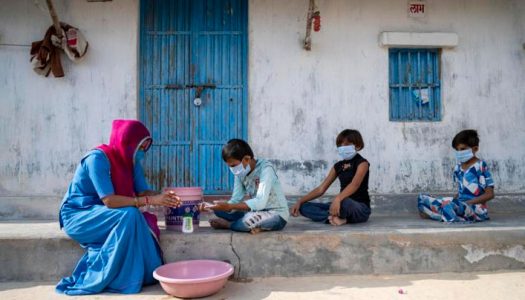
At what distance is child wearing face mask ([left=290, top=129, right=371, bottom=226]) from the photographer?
4219 millimetres

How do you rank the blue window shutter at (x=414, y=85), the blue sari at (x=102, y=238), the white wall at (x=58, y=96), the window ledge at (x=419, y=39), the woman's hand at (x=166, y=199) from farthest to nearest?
the blue window shutter at (x=414, y=85), the window ledge at (x=419, y=39), the white wall at (x=58, y=96), the woman's hand at (x=166, y=199), the blue sari at (x=102, y=238)

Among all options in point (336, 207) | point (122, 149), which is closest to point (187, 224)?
point (122, 149)

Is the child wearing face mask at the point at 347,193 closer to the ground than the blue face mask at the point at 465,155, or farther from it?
closer to the ground

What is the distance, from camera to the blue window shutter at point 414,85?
18.2 ft

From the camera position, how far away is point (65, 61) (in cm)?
529

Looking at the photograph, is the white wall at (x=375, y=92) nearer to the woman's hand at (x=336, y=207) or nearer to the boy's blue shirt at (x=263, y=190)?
the woman's hand at (x=336, y=207)

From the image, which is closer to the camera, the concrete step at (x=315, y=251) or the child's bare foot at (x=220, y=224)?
the concrete step at (x=315, y=251)

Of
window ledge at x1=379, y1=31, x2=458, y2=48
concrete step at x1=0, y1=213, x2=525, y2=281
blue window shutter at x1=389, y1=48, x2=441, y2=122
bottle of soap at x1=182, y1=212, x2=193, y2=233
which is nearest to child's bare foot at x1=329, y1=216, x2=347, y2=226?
concrete step at x1=0, y1=213, x2=525, y2=281

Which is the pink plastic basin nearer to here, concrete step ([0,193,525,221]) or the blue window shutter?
concrete step ([0,193,525,221])

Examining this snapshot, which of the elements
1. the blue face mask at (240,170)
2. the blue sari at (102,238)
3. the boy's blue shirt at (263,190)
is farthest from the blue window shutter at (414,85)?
the blue sari at (102,238)

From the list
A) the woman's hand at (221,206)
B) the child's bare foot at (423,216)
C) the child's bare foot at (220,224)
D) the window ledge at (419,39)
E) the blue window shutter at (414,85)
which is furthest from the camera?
the blue window shutter at (414,85)

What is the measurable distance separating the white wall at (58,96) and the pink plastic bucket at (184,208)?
1802 mm

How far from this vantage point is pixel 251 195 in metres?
4.02

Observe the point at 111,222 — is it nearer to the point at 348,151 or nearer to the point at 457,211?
the point at 348,151
